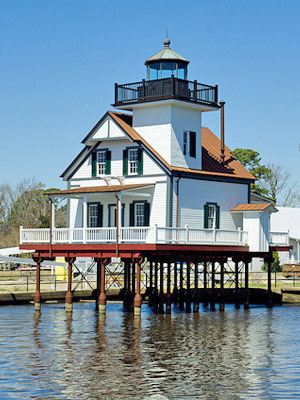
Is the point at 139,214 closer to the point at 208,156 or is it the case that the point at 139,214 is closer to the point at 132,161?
the point at 132,161

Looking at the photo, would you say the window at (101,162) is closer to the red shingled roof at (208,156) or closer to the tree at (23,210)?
the red shingled roof at (208,156)

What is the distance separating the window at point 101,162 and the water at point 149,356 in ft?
29.4

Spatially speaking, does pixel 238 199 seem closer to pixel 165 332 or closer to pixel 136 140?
pixel 136 140

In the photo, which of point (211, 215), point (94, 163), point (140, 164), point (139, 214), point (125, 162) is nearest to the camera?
point (139, 214)

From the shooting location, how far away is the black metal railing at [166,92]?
47750 millimetres

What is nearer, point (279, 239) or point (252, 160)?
point (279, 239)

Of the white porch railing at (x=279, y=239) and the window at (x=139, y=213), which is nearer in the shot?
the window at (x=139, y=213)

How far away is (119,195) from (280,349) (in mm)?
15156

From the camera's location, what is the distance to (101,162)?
49812 mm

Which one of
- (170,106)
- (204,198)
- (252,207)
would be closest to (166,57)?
(170,106)

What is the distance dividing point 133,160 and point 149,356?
63.4 ft

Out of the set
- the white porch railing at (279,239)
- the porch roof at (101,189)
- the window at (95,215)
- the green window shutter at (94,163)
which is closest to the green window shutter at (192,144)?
the porch roof at (101,189)

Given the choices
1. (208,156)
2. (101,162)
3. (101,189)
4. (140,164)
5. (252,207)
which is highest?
(208,156)

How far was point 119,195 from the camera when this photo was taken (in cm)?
4478
